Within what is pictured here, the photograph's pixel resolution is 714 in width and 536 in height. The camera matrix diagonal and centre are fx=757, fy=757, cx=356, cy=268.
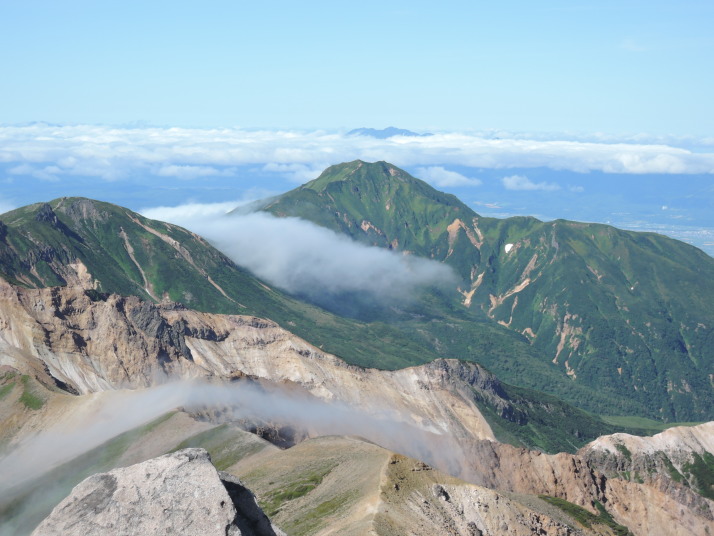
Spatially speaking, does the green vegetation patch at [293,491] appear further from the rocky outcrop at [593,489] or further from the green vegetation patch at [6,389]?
the green vegetation patch at [6,389]

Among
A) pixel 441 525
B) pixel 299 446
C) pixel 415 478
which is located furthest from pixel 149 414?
pixel 441 525

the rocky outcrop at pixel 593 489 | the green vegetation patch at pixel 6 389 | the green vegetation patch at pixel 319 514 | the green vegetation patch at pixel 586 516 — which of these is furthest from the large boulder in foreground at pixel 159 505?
the rocky outcrop at pixel 593 489

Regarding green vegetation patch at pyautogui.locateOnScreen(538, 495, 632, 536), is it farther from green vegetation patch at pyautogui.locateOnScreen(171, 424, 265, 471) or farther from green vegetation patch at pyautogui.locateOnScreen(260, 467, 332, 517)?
green vegetation patch at pyautogui.locateOnScreen(171, 424, 265, 471)

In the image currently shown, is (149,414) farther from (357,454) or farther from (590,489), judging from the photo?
(590,489)

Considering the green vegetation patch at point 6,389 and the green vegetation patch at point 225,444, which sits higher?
the green vegetation patch at point 6,389

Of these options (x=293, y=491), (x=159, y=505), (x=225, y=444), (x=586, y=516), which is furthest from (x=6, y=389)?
(x=159, y=505)

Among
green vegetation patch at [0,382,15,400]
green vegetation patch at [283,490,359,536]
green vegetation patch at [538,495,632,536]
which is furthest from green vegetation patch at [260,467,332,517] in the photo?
green vegetation patch at [0,382,15,400]

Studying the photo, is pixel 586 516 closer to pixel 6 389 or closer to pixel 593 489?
pixel 593 489
